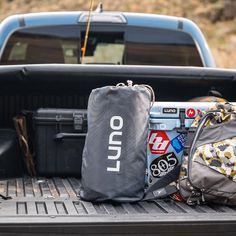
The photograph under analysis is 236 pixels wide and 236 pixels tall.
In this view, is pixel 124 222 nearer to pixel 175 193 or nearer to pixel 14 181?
pixel 175 193

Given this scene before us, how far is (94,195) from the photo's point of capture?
307 cm

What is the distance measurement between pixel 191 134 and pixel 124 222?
29.0 inches

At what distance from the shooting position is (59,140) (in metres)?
3.66

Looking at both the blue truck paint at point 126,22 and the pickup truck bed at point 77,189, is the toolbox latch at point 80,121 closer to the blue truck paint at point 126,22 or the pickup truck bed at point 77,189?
the pickup truck bed at point 77,189

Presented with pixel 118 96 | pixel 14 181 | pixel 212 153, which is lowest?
pixel 14 181

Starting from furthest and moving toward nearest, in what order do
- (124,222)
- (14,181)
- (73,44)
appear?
(73,44)
(14,181)
(124,222)

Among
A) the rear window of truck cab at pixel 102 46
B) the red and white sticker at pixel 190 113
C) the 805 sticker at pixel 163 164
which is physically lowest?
the 805 sticker at pixel 163 164

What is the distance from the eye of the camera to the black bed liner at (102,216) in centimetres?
262

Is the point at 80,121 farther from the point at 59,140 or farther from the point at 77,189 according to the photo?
the point at 77,189

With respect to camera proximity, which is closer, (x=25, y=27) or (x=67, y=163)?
(x=67, y=163)

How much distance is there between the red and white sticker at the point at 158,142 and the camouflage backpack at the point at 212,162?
15 centimetres

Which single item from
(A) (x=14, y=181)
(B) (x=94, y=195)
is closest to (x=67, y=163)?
→ (A) (x=14, y=181)

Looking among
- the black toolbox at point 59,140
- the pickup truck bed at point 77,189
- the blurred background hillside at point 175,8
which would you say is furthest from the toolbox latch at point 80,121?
the blurred background hillside at point 175,8

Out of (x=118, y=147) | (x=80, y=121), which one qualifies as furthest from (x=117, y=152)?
(x=80, y=121)
